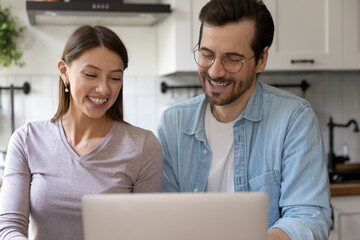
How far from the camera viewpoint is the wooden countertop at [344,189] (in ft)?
8.96

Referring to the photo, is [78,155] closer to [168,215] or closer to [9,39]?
[168,215]

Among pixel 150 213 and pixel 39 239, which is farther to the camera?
pixel 39 239

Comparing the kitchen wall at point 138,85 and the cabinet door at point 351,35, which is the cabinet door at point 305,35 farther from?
the kitchen wall at point 138,85

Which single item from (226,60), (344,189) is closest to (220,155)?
(226,60)

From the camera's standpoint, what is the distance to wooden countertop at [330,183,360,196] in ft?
8.96

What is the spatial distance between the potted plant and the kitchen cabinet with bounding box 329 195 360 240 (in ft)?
5.95

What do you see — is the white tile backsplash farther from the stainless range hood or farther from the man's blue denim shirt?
the man's blue denim shirt

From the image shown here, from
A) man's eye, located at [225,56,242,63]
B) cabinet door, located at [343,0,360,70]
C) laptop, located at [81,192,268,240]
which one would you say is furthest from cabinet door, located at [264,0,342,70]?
laptop, located at [81,192,268,240]

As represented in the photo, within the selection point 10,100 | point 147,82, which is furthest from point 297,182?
point 10,100

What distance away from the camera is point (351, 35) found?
→ 2.96 meters

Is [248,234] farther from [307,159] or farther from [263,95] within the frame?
[263,95]

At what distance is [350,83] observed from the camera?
333 cm

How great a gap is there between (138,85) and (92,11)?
609mm

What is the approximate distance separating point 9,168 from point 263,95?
2.62ft
